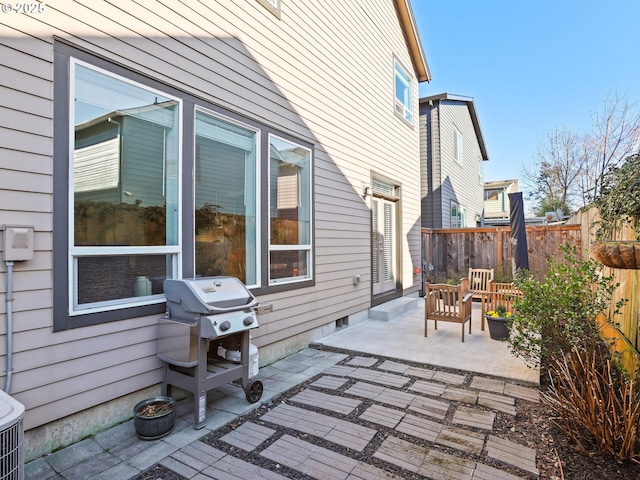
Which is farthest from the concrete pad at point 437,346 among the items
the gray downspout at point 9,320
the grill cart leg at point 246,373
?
the gray downspout at point 9,320

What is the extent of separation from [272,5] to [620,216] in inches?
172

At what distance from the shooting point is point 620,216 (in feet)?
10.5

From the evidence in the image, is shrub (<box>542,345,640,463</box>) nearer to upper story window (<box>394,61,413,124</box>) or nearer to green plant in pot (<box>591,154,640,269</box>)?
green plant in pot (<box>591,154,640,269</box>)

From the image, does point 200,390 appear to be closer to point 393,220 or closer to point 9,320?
point 9,320

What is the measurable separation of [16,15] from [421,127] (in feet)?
37.4

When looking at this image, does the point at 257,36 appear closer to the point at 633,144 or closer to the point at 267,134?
the point at 267,134

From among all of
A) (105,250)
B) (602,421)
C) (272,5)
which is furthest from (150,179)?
(602,421)

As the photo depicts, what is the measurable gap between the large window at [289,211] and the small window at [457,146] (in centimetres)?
1007

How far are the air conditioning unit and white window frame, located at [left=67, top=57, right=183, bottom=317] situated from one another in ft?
2.91

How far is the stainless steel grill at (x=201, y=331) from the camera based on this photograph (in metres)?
2.74

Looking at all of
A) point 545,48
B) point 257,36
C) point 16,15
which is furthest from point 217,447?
point 545,48

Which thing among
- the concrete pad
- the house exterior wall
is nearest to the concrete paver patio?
A: the concrete pad

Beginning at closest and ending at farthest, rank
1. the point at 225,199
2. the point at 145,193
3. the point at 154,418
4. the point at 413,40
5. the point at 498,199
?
the point at 154,418 → the point at 145,193 → the point at 225,199 → the point at 413,40 → the point at 498,199

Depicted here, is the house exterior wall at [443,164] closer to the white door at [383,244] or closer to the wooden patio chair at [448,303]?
the white door at [383,244]
